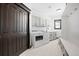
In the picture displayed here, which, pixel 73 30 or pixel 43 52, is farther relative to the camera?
pixel 73 30

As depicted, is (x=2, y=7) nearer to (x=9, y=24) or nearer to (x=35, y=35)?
(x=9, y=24)

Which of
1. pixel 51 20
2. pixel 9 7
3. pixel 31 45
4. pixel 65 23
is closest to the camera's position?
pixel 9 7

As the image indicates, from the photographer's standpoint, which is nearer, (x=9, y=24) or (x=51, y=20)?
(x=9, y=24)

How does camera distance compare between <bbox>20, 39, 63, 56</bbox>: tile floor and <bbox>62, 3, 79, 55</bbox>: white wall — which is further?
<bbox>20, 39, 63, 56</bbox>: tile floor

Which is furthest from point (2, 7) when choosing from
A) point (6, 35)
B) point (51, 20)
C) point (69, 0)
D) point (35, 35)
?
point (51, 20)

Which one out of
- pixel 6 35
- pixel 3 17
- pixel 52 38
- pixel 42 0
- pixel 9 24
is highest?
pixel 42 0

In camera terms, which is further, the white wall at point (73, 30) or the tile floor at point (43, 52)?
the tile floor at point (43, 52)

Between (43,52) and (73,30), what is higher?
(73,30)

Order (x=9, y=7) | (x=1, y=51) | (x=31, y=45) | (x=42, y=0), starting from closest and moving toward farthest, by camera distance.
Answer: (x=42, y=0), (x=1, y=51), (x=9, y=7), (x=31, y=45)

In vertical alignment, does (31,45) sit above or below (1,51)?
below

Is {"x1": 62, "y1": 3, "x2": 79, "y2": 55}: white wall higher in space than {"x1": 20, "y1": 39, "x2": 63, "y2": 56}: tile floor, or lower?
higher

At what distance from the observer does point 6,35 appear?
231cm

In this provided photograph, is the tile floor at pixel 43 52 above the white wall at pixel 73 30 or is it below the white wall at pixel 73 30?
below

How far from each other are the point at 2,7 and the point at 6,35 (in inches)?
29.8
